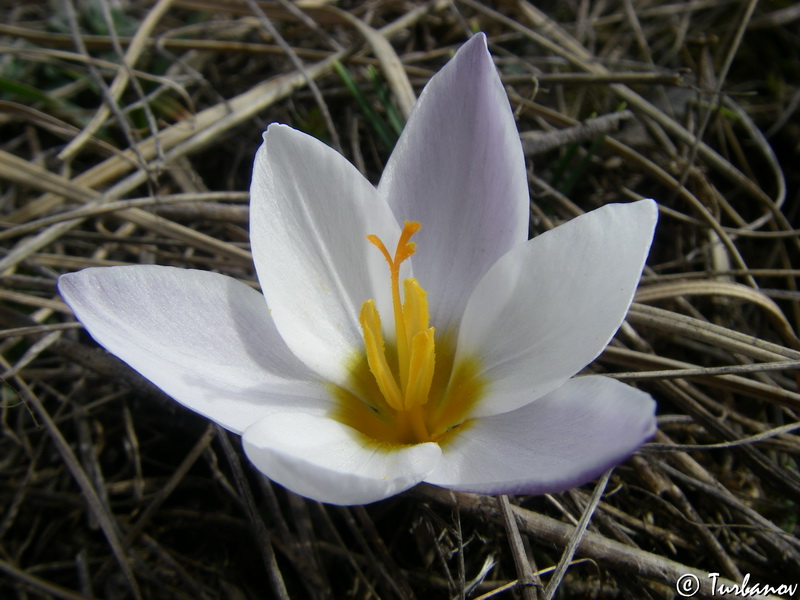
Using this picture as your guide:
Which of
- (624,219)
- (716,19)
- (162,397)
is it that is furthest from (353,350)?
(716,19)

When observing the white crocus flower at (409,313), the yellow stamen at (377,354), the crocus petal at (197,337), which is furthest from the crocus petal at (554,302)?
the crocus petal at (197,337)

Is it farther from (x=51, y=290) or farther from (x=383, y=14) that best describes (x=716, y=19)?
(x=51, y=290)

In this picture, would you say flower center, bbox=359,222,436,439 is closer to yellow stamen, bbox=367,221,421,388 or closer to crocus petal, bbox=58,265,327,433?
yellow stamen, bbox=367,221,421,388

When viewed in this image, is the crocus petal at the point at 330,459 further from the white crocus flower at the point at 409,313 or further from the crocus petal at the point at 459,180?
the crocus petal at the point at 459,180

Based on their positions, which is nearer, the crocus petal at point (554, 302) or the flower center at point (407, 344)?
the crocus petal at point (554, 302)

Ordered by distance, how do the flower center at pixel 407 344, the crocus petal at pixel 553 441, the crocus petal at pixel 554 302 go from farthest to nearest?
the flower center at pixel 407 344
the crocus petal at pixel 554 302
the crocus petal at pixel 553 441

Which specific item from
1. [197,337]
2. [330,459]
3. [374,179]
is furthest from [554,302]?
[374,179]

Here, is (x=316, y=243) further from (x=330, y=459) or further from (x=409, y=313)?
(x=330, y=459)

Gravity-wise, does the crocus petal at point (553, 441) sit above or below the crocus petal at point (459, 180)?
below
